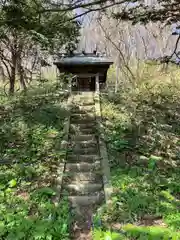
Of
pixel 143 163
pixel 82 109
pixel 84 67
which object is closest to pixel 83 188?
pixel 143 163

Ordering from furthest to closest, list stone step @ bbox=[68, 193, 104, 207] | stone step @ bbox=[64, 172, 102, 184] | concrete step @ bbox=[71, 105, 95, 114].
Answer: concrete step @ bbox=[71, 105, 95, 114]
stone step @ bbox=[64, 172, 102, 184]
stone step @ bbox=[68, 193, 104, 207]

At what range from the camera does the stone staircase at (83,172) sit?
17.6 ft

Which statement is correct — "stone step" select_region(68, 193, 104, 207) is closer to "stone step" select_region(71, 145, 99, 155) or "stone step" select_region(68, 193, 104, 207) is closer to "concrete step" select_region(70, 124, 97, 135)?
"stone step" select_region(71, 145, 99, 155)

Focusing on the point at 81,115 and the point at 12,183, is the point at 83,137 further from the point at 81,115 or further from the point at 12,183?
the point at 12,183

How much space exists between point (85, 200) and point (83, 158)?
62.4 inches

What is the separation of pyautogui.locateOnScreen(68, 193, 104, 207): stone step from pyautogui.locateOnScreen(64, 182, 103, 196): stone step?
0.65 feet

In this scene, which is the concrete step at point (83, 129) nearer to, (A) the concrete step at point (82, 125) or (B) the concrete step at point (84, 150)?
(A) the concrete step at point (82, 125)

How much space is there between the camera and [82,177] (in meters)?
6.61

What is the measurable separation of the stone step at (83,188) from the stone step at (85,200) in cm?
20

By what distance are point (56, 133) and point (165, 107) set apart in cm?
429

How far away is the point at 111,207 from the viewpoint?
17.7 ft

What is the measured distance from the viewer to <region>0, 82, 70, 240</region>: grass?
4.74 meters

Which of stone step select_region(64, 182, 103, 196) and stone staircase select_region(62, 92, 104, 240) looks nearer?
stone staircase select_region(62, 92, 104, 240)

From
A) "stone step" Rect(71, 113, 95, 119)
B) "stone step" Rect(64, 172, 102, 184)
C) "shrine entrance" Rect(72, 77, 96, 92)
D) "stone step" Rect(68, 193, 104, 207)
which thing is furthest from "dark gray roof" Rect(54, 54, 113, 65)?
"stone step" Rect(68, 193, 104, 207)
